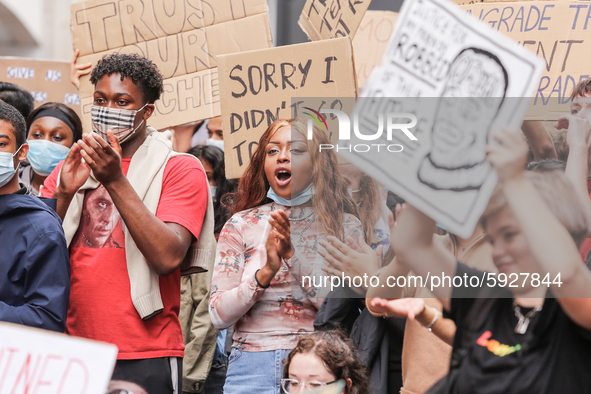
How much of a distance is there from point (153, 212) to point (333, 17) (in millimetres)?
1286

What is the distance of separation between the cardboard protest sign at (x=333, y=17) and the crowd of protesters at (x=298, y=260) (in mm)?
612

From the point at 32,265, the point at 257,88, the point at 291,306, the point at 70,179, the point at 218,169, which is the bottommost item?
the point at 218,169

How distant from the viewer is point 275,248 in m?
2.36

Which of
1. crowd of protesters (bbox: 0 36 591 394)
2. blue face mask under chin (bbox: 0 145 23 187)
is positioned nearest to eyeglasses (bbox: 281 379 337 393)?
crowd of protesters (bbox: 0 36 591 394)

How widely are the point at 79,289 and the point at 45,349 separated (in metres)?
1.06

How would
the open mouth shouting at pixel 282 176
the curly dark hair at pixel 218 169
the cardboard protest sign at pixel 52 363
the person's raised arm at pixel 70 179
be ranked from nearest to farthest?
the cardboard protest sign at pixel 52 363 → the person's raised arm at pixel 70 179 → the open mouth shouting at pixel 282 176 → the curly dark hair at pixel 218 169

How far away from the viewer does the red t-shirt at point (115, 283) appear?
2.34 metres

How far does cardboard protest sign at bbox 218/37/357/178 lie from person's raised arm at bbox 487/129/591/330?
1.06 metres

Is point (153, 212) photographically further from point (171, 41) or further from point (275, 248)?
point (171, 41)

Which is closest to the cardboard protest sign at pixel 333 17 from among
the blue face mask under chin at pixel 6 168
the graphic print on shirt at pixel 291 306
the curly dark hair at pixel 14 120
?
the graphic print on shirt at pixel 291 306

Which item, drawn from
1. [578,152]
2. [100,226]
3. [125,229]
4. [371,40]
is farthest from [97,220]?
[371,40]

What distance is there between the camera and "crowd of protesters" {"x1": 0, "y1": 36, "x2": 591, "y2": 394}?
74.0 inches

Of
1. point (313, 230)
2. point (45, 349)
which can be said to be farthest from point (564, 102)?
point (45, 349)

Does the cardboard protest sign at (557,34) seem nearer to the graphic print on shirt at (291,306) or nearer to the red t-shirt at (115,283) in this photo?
the graphic print on shirt at (291,306)
